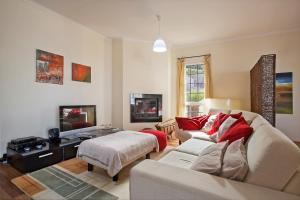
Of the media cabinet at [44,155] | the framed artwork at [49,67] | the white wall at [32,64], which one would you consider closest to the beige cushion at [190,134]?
the media cabinet at [44,155]

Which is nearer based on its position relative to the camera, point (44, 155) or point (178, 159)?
point (178, 159)

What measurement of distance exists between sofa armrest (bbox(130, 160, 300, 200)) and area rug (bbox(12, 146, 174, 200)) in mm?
812

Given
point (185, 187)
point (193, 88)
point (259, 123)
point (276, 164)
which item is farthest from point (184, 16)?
point (185, 187)

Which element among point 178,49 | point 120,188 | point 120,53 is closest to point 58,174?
point 120,188

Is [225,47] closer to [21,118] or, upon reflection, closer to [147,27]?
[147,27]

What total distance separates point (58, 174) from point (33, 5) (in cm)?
289

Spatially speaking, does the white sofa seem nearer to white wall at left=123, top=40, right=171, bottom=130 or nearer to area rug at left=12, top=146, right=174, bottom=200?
area rug at left=12, top=146, right=174, bottom=200

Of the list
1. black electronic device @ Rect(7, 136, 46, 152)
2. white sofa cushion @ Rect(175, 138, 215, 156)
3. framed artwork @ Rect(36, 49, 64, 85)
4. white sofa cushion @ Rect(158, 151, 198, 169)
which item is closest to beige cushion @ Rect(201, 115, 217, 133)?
white sofa cushion @ Rect(175, 138, 215, 156)

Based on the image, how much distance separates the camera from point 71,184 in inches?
82.7

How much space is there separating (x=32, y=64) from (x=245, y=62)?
15.9 ft

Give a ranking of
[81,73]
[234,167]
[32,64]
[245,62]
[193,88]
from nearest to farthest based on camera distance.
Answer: [234,167]
[32,64]
[81,73]
[245,62]
[193,88]

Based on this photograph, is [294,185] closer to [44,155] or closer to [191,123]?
[191,123]

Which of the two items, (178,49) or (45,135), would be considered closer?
(45,135)

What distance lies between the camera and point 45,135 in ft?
10.5
